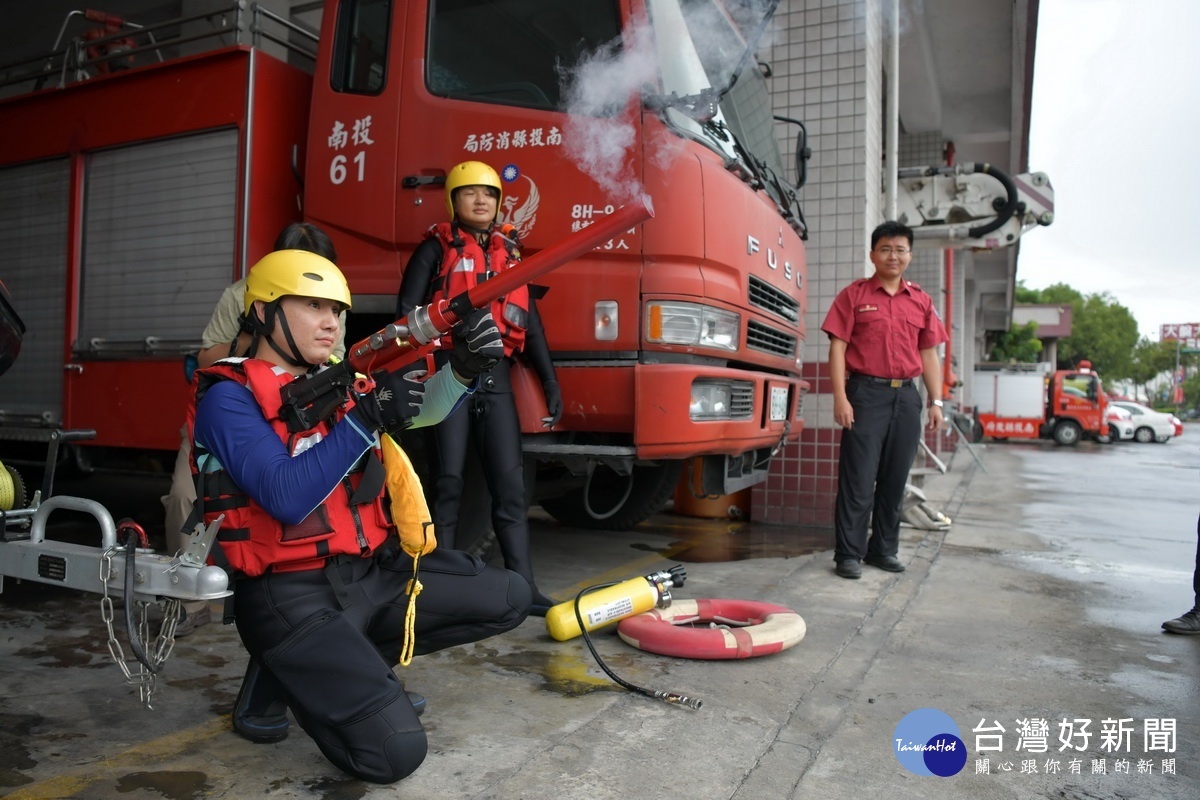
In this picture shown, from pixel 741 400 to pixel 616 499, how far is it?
2021 millimetres

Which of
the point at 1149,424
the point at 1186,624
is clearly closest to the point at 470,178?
the point at 1186,624

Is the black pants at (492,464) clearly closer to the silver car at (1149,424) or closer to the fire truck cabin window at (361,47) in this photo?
the fire truck cabin window at (361,47)

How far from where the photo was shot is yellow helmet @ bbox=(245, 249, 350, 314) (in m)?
2.24

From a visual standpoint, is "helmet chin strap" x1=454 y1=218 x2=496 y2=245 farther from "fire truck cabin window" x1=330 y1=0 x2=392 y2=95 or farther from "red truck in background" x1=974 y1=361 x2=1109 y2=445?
"red truck in background" x1=974 y1=361 x2=1109 y2=445

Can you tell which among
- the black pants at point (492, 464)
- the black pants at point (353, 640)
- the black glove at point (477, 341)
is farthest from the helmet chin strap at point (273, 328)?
the black pants at point (492, 464)

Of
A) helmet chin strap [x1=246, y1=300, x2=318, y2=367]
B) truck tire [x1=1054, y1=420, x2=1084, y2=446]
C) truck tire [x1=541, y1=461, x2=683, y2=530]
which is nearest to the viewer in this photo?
helmet chin strap [x1=246, y1=300, x2=318, y2=367]

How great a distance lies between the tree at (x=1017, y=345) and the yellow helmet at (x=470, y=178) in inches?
1579

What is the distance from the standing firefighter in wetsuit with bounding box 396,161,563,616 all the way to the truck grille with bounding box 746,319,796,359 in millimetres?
1007

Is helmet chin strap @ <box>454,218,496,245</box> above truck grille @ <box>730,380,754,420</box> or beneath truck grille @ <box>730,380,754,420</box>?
above

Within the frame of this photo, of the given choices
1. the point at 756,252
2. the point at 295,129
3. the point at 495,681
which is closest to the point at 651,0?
the point at 756,252

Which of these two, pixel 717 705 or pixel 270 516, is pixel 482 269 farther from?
pixel 717 705

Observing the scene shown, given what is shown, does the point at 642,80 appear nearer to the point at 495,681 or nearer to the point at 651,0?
the point at 651,0

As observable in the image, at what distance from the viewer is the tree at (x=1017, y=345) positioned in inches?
1558

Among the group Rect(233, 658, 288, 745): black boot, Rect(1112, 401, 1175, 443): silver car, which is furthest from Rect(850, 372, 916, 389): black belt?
Rect(1112, 401, 1175, 443): silver car
